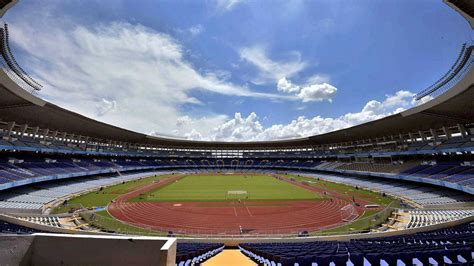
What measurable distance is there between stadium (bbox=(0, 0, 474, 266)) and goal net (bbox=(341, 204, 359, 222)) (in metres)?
0.16

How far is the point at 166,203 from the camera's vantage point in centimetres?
3125

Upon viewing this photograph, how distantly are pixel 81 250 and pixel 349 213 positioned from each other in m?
25.7

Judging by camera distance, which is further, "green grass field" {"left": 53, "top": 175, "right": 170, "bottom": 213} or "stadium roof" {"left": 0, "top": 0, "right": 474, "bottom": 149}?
"green grass field" {"left": 53, "top": 175, "right": 170, "bottom": 213}

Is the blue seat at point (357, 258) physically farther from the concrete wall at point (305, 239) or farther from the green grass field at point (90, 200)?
the green grass field at point (90, 200)

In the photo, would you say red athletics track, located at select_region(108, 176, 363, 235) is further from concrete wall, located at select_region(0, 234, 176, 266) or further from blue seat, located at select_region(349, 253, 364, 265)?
concrete wall, located at select_region(0, 234, 176, 266)

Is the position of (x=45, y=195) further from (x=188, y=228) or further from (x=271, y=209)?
(x=271, y=209)

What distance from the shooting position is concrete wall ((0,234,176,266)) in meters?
5.30

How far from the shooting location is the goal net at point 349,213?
23.5m

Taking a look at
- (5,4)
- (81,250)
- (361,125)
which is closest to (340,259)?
(81,250)

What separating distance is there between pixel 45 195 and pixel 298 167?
211 ft

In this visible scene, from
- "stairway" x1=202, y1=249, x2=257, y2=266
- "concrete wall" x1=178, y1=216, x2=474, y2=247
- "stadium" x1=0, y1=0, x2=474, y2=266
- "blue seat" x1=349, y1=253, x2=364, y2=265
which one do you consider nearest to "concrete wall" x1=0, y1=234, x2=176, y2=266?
"stadium" x1=0, y1=0, x2=474, y2=266

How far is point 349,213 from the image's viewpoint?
25.4 meters

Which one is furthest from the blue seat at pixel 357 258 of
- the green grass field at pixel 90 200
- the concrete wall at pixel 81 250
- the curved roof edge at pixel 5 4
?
the green grass field at pixel 90 200

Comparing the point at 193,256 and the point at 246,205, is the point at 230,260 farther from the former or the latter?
the point at 246,205
